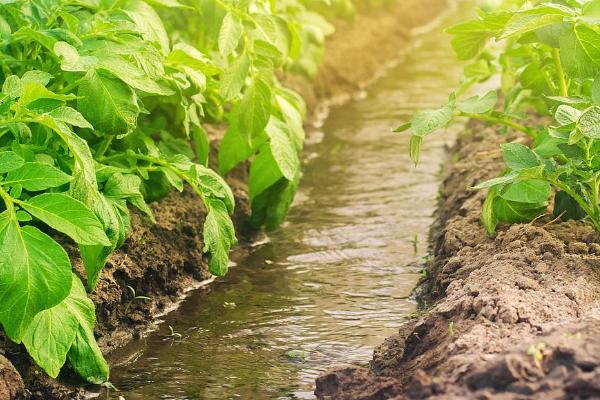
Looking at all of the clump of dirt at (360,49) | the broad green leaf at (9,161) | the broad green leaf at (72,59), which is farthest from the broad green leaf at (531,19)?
the clump of dirt at (360,49)

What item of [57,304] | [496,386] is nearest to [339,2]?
[57,304]

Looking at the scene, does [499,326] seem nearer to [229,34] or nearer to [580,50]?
[580,50]

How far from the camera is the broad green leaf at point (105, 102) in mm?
3502

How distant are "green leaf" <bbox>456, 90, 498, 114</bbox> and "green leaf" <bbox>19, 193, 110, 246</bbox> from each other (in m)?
1.37

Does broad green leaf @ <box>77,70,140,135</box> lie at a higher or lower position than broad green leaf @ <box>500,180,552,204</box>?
higher

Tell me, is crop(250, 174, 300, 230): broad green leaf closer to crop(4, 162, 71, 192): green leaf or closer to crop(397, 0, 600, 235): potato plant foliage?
crop(397, 0, 600, 235): potato plant foliage

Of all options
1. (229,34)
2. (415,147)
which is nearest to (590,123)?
(415,147)

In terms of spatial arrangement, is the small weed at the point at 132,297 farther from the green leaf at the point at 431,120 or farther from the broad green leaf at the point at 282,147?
the green leaf at the point at 431,120

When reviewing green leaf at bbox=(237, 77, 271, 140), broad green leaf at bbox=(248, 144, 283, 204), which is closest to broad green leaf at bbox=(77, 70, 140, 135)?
green leaf at bbox=(237, 77, 271, 140)

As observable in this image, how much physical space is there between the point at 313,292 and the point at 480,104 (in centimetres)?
96

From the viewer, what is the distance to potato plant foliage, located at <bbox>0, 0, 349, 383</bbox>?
311 centimetres

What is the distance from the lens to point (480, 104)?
12.6 ft

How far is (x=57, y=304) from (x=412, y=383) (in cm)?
103

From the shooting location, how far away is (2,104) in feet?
11.0
